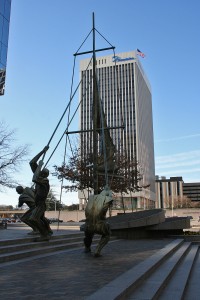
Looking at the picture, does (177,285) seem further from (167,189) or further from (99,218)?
(167,189)

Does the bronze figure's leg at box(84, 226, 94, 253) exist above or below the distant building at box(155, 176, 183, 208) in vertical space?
below

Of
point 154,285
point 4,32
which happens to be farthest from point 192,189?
point 154,285

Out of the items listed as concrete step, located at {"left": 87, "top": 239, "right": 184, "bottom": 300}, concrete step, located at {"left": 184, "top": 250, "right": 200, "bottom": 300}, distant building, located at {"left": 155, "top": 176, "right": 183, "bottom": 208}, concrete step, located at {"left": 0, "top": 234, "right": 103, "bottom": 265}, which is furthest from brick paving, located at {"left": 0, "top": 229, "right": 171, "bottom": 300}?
distant building, located at {"left": 155, "top": 176, "right": 183, "bottom": 208}

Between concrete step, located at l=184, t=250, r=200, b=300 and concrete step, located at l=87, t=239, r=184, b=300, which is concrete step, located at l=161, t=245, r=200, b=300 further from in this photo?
concrete step, located at l=87, t=239, r=184, b=300

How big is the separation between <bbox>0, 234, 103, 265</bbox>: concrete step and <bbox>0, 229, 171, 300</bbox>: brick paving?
1.35 feet

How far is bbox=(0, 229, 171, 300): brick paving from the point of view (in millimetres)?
4297

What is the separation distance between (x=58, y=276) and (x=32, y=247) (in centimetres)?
380

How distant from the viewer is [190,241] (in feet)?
51.3

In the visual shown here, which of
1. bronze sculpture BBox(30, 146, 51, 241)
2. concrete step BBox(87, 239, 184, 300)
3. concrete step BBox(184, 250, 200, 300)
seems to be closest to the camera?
concrete step BBox(87, 239, 184, 300)

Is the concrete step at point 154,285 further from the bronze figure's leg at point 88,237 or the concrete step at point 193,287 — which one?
the bronze figure's leg at point 88,237

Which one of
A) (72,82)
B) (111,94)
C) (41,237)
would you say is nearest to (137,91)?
(111,94)

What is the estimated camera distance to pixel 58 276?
5535mm

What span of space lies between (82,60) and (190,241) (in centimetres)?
7540

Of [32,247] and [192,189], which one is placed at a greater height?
[192,189]
